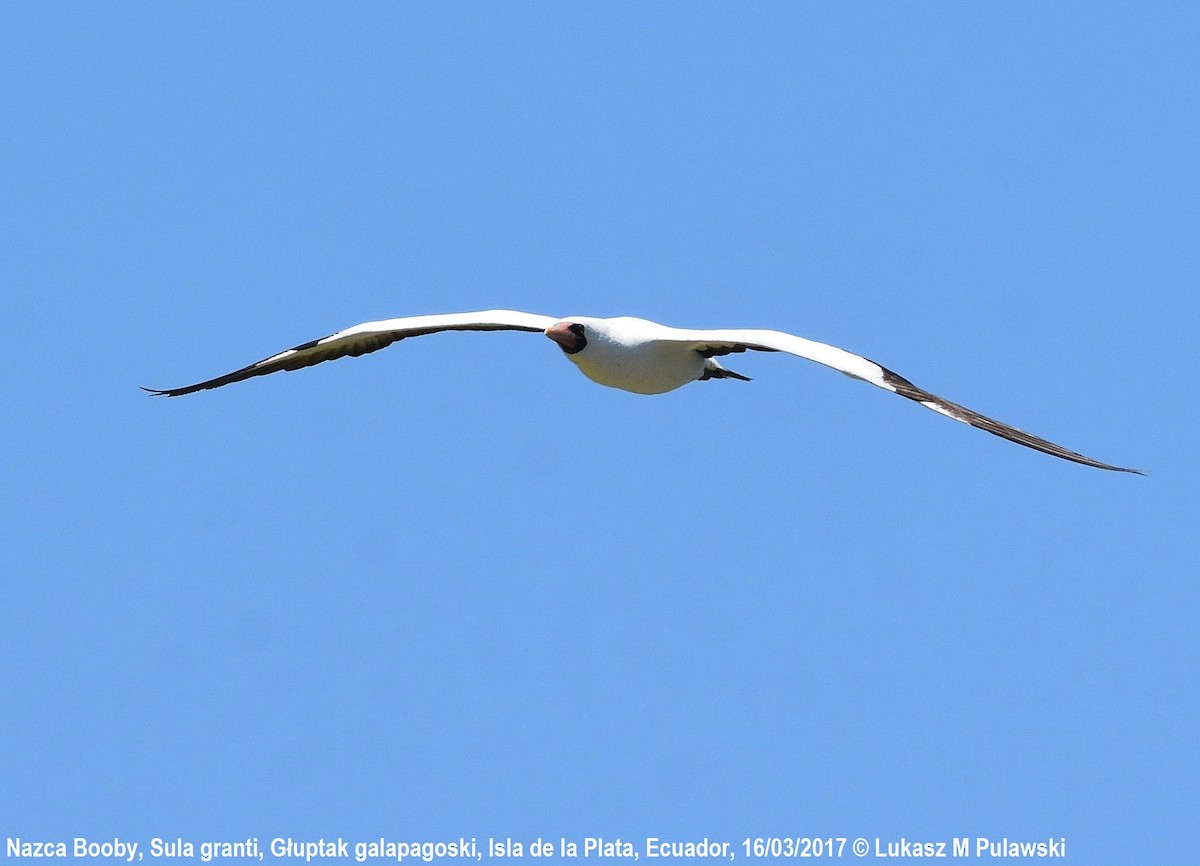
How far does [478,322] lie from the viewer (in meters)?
16.0

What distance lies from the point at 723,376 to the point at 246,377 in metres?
5.25

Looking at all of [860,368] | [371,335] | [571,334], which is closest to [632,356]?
[571,334]

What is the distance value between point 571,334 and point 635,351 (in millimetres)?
627

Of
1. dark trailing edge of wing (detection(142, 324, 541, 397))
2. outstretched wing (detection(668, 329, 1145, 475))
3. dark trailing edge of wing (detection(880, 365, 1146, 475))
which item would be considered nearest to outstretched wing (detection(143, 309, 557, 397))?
dark trailing edge of wing (detection(142, 324, 541, 397))

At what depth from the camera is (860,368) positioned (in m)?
12.5

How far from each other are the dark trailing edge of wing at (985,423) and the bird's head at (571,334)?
10.7 feet

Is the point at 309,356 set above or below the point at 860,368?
above

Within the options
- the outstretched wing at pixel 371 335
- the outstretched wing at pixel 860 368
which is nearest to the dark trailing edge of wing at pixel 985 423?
the outstretched wing at pixel 860 368

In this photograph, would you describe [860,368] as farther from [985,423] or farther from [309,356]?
[309,356]

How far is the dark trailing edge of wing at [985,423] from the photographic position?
11234 mm

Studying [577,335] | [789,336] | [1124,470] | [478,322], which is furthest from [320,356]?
[1124,470]

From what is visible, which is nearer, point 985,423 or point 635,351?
point 985,423

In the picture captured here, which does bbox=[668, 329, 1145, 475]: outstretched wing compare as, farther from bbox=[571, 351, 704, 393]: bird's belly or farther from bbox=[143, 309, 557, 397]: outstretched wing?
bbox=[143, 309, 557, 397]: outstretched wing

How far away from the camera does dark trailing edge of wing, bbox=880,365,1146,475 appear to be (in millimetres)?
11234
